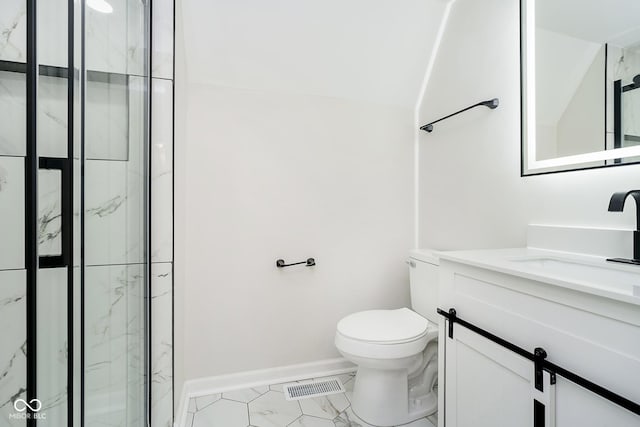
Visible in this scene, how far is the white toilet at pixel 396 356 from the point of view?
→ 130 cm

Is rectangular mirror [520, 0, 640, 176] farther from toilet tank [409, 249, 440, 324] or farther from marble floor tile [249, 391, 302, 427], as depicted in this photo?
marble floor tile [249, 391, 302, 427]

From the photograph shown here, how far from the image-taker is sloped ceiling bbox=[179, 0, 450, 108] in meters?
1.47

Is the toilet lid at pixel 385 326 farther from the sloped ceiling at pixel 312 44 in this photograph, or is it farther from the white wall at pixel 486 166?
the sloped ceiling at pixel 312 44

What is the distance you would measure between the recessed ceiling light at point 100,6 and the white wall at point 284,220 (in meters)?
0.72

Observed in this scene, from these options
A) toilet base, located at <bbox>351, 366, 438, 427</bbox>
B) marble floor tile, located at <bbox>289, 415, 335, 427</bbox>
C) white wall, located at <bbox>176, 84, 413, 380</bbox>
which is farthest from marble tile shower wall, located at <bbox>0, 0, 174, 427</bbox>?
toilet base, located at <bbox>351, 366, 438, 427</bbox>

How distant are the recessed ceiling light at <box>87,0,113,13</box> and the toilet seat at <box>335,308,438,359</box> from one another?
146 cm

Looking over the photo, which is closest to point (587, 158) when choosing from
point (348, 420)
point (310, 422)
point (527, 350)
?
point (527, 350)

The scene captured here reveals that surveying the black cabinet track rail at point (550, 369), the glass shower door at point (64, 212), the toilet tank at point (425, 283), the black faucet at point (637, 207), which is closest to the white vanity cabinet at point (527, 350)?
the black cabinet track rail at point (550, 369)

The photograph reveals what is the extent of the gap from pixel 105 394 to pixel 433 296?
4.66 ft

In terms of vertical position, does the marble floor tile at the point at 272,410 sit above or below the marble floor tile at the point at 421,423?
above

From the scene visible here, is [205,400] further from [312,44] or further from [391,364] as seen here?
[312,44]

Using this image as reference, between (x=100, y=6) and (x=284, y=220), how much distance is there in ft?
3.90

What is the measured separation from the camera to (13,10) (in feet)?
1.96

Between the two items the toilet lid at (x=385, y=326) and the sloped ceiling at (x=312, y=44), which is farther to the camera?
the sloped ceiling at (x=312, y=44)
